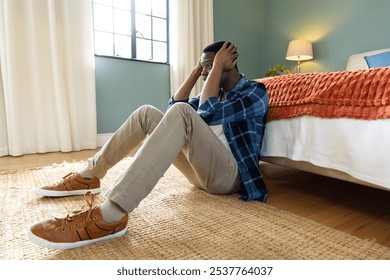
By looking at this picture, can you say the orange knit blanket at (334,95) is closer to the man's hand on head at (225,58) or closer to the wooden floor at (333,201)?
the man's hand on head at (225,58)

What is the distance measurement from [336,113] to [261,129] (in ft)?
1.01

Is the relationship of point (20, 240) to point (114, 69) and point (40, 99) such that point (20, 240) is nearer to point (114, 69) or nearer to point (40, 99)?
point (40, 99)

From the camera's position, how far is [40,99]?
254 cm

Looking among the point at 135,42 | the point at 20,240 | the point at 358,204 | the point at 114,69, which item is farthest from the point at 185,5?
the point at 20,240

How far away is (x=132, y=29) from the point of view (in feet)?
10.5

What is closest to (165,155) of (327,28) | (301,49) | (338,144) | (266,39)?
(338,144)

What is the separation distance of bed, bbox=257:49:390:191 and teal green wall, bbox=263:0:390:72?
8.09ft

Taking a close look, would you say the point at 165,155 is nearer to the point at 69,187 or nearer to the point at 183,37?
the point at 69,187

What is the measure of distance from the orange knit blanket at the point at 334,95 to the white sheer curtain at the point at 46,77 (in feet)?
6.59

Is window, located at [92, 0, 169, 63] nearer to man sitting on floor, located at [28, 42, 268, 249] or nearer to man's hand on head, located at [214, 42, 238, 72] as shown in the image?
man sitting on floor, located at [28, 42, 268, 249]

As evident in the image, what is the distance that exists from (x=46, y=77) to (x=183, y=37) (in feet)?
5.18

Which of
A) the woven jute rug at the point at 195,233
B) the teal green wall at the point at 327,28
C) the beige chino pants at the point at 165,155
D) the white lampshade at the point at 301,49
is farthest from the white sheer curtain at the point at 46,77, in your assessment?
the teal green wall at the point at 327,28

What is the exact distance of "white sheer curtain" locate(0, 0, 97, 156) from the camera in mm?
2396

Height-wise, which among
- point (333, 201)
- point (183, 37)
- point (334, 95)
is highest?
point (183, 37)
